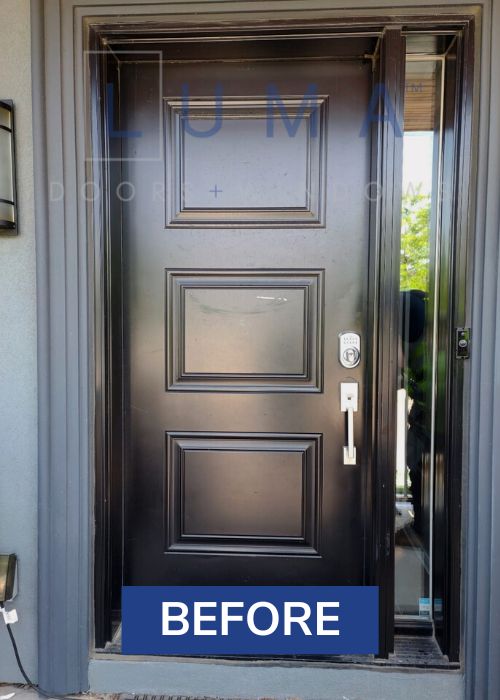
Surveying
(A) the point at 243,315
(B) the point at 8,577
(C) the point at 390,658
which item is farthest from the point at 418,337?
(B) the point at 8,577

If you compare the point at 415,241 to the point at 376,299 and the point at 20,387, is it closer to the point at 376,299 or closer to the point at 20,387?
the point at 376,299

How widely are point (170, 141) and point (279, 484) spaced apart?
4.27 feet

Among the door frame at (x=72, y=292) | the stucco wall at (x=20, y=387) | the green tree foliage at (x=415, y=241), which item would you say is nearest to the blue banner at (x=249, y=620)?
the door frame at (x=72, y=292)

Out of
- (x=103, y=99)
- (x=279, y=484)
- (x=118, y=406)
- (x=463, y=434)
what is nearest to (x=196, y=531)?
(x=279, y=484)

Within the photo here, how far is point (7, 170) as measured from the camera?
1.61 meters

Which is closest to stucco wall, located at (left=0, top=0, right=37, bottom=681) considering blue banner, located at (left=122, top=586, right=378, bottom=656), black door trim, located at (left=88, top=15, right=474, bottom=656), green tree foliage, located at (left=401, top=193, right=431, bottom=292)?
black door trim, located at (left=88, top=15, right=474, bottom=656)

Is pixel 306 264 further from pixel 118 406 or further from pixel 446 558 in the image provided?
pixel 446 558

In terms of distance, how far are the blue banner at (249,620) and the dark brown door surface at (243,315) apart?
5 cm

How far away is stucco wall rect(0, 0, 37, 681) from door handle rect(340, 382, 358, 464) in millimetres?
1086

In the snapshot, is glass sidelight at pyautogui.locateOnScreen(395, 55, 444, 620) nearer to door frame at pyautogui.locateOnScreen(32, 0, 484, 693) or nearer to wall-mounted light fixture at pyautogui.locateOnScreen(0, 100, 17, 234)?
door frame at pyautogui.locateOnScreen(32, 0, 484, 693)

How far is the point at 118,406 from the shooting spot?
5.82 ft

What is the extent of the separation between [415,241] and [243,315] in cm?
67

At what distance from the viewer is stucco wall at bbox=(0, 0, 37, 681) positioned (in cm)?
163

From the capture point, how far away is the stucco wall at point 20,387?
1.63 meters
